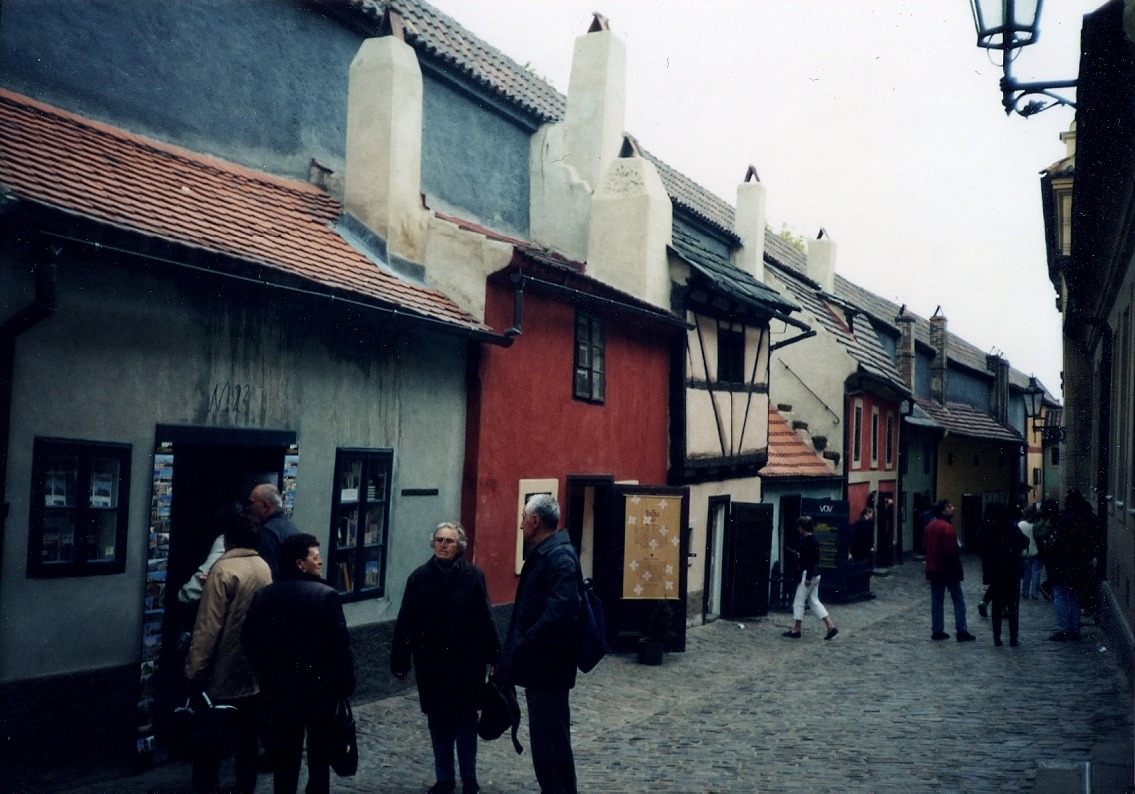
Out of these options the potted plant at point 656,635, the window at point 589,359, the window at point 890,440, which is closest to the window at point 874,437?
the window at point 890,440

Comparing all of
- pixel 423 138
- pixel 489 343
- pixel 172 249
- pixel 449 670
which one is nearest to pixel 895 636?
pixel 489 343

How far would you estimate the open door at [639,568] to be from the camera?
14281 millimetres

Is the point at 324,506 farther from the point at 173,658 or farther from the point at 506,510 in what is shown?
the point at 506,510

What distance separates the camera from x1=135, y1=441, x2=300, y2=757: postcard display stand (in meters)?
7.88

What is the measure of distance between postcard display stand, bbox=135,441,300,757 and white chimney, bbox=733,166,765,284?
1787 centimetres

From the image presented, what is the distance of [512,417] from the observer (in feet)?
41.7

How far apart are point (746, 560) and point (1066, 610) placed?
510 centimetres

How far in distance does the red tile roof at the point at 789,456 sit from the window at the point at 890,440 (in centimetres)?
695

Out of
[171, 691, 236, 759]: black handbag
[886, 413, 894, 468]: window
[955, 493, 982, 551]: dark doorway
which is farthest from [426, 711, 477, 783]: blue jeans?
[955, 493, 982, 551]: dark doorway

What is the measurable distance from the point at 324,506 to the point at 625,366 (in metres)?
6.46

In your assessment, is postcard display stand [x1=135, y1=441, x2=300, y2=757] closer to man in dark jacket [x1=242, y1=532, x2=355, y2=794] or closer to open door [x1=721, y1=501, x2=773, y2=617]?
man in dark jacket [x1=242, y1=532, x2=355, y2=794]

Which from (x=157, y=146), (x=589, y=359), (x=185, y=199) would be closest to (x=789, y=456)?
(x=589, y=359)

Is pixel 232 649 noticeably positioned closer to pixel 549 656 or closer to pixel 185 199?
pixel 549 656

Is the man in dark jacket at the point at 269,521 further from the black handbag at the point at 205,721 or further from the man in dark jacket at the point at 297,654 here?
the man in dark jacket at the point at 297,654
